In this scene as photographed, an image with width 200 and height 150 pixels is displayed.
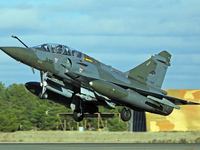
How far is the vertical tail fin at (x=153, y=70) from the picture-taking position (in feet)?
72.4

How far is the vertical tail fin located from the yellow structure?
10149mm

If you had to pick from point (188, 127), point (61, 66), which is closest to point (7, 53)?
point (61, 66)

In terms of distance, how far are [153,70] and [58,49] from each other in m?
7.84

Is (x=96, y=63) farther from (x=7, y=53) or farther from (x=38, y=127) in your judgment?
(x=38, y=127)

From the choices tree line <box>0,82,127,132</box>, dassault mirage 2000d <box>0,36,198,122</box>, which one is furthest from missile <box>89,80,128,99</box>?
tree line <box>0,82,127,132</box>

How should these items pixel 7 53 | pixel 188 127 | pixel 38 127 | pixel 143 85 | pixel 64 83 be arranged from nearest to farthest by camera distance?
pixel 7 53
pixel 64 83
pixel 143 85
pixel 188 127
pixel 38 127

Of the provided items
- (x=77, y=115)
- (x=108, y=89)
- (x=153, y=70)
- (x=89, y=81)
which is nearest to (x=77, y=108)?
(x=77, y=115)

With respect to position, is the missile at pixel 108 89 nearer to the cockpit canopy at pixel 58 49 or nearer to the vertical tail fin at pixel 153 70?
the cockpit canopy at pixel 58 49

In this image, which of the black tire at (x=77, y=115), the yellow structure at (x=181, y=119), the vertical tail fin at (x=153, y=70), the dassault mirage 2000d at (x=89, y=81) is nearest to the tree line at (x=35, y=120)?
the yellow structure at (x=181, y=119)

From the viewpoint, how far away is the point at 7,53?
16.0 meters

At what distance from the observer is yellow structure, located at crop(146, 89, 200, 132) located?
31875 mm

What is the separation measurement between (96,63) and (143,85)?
13.0 feet

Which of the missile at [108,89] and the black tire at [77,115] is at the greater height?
the missile at [108,89]

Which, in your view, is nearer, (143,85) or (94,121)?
(143,85)
